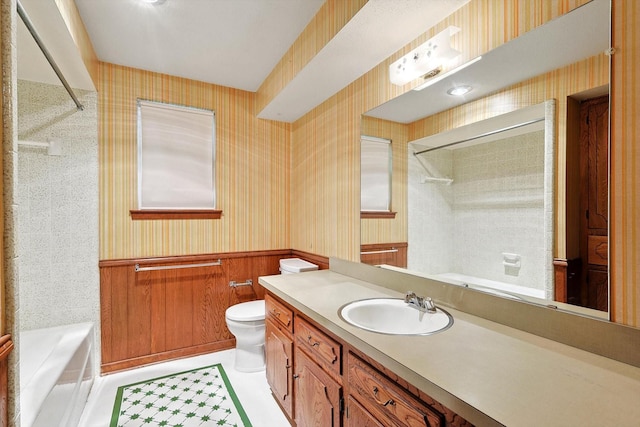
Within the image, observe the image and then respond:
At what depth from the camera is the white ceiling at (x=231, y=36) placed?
1.50 meters

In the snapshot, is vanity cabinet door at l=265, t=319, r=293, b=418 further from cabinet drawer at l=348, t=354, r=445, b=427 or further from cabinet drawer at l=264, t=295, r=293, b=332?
cabinet drawer at l=348, t=354, r=445, b=427

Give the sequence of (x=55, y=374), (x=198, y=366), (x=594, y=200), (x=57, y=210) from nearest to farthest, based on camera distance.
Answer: (x=594, y=200)
(x=55, y=374)
(x=57, y=210)
(x=198, y=366)

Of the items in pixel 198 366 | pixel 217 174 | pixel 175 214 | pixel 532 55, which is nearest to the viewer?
pixel 532 55

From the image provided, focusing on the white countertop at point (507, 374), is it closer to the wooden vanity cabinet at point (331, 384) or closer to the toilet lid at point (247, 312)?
the wooden vanity cabinet at point (331, 384)

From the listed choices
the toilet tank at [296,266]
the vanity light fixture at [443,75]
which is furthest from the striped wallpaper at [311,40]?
the toilet tank at [296,266]

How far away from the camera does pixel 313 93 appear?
2.40 metres

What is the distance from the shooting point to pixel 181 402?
6.81 feet

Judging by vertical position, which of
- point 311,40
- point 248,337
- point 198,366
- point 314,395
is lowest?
point 198,366

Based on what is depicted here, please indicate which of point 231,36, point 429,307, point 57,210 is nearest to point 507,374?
point 429,307

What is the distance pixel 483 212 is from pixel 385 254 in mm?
680

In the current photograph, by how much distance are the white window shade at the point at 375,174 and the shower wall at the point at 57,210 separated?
6.78 feet

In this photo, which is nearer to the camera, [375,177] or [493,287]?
[493,287]

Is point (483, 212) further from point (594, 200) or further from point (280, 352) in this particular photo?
point (280, 352)

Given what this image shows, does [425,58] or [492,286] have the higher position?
[425,58]
